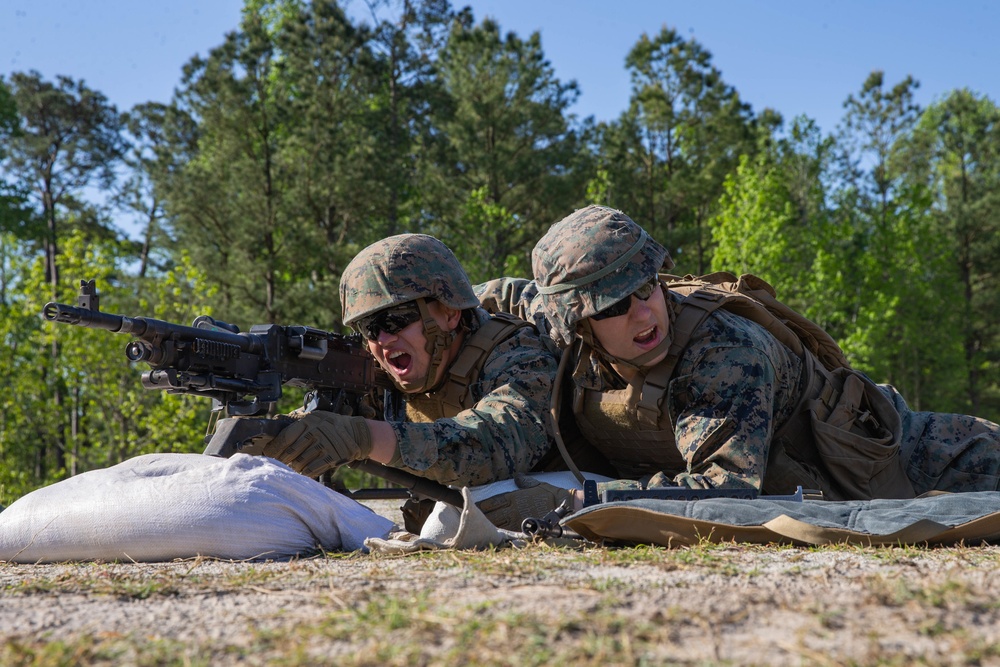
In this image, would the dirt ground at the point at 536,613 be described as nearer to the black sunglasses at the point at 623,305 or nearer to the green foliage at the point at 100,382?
the black sunglasses at the point at 623,305

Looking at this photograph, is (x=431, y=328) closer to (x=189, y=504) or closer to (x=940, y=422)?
(x=189, y=504)

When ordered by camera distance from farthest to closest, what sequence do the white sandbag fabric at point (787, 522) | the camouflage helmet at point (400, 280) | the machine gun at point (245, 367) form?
the camouflage helmet at point (400, 280), the machine gun at point (245, 367), the white sandbag fabric at point (787, 522)

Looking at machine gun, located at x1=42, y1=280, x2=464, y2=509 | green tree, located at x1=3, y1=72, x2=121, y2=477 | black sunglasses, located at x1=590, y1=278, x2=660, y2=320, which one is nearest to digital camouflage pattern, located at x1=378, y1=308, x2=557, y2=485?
machine gun, located at x1=42, y1=280, x2=464, y2=509

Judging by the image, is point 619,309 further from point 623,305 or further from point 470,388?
point 470,388

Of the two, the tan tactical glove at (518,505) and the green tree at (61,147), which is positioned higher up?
the green tree at (61,147)

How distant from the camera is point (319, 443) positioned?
4441 millimetres

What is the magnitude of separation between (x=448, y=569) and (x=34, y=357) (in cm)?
2812

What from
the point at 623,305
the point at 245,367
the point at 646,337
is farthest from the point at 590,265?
the point at 245,367

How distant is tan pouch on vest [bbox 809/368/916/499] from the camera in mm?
4922

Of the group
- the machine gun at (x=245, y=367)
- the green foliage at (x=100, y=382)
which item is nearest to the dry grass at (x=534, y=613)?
the machine gun at (x=245, y=367)

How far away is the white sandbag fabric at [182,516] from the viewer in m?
3.97

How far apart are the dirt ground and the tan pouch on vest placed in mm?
1550

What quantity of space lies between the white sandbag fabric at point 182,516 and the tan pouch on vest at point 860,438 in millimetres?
2360

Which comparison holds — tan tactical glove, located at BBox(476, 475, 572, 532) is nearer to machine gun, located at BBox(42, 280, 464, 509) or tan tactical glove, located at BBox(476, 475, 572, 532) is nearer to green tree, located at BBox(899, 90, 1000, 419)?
machine gun, located at BBox(42, 280, 464, 509)
